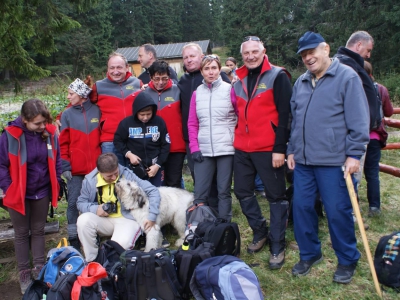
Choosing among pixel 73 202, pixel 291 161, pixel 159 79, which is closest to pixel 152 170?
pixel 73 202

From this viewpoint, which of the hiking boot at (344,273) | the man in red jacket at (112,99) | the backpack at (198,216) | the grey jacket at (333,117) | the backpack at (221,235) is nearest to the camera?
the grey jacket at (333,117)

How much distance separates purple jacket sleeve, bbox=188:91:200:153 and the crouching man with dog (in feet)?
2.17

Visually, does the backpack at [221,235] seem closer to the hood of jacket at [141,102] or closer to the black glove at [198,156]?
the black glove at [198,156]

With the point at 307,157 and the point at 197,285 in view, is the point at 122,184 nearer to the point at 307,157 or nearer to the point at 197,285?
the point at 197,285

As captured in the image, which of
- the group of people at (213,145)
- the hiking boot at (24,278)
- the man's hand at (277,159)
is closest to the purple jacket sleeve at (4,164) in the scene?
the group of people at (213,145)

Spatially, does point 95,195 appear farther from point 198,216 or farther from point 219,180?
point 219,180

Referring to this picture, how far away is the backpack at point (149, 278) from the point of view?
303 centimetres

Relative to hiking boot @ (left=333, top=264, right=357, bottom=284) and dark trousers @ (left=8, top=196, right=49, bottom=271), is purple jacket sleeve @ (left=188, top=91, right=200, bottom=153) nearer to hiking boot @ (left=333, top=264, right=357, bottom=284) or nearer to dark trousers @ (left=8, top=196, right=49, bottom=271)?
dark trousers @ (left=8, top=196, right=49, bottom=271)

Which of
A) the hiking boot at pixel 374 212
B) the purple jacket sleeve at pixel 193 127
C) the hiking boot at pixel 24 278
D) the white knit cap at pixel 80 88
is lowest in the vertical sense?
the hiking boot at pixel 24 278

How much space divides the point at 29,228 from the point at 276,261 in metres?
2.56

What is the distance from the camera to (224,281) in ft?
9.27

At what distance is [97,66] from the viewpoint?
41125 mm

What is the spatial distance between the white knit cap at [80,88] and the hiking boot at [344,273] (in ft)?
10.8

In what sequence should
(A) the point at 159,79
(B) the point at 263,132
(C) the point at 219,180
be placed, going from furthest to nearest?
(A) the point at 159,79
(C) the point at 219,180
(B) the point at 263,132
